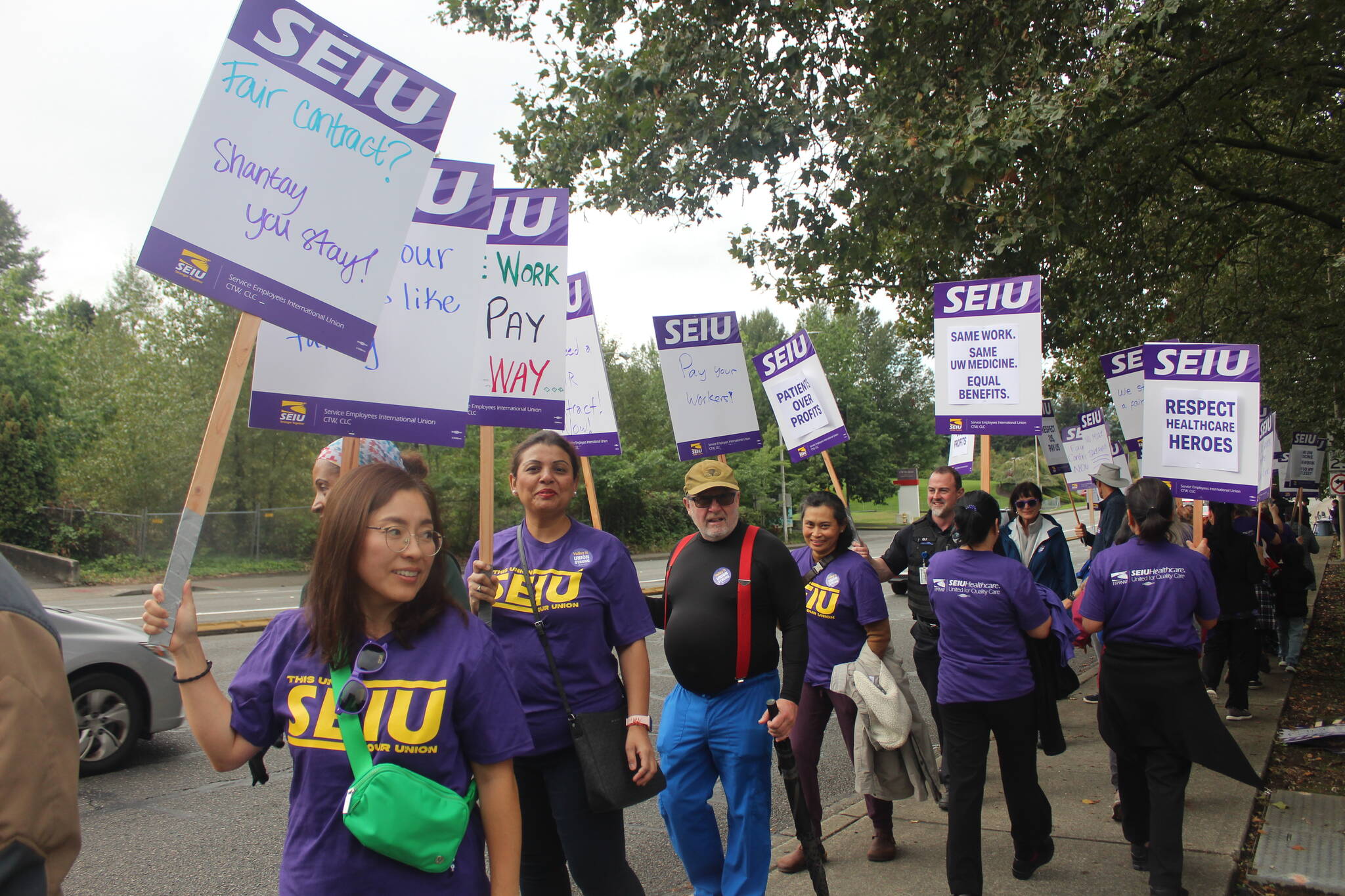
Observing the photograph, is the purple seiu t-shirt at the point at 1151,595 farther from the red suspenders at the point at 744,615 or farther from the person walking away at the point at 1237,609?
the person walking away at the point at 1237,609

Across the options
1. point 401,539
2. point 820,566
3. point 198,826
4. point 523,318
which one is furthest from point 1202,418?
point 198,826

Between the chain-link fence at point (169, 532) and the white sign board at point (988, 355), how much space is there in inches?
817

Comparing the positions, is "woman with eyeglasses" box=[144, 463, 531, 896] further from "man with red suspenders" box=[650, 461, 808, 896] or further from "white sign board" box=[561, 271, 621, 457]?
"white sign board" box=[561, 271, 621, 457]

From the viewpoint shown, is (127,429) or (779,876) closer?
(779,876)

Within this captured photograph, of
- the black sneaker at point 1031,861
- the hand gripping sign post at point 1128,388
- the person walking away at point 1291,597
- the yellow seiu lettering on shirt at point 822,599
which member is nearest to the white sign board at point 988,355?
the yellow seiu lettering on shirt at point 822,599

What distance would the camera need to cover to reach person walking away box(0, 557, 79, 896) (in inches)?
58.0

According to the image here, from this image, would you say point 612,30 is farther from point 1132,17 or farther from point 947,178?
point 1132,17

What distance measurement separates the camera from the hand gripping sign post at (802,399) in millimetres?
8039

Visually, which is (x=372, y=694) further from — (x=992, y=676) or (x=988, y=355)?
(x=988, y=355)

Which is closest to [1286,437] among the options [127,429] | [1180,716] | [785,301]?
[785,301]

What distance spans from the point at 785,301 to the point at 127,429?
1981 centimetres

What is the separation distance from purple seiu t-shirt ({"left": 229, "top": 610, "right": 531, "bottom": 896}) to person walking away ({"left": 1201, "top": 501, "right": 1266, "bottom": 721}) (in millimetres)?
7563

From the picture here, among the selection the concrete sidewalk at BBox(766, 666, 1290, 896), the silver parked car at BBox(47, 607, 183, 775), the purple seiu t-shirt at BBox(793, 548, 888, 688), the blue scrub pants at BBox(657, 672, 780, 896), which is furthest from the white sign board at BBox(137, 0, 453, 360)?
the silver parked car at BBox(47, 607, 183, 775)

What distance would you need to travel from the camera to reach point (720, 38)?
855 cm
